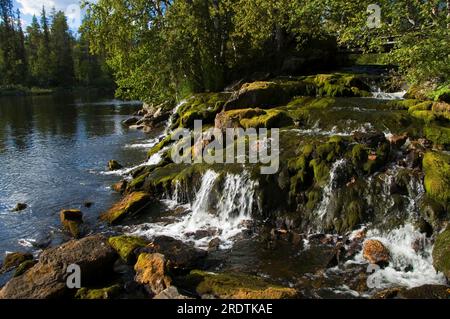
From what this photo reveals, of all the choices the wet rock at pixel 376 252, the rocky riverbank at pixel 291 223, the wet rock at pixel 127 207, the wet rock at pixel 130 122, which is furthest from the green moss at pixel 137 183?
the wet rock at pixel 130 122

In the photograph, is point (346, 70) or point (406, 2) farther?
point (346, 70)

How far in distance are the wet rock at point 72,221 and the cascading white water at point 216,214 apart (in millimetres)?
2216

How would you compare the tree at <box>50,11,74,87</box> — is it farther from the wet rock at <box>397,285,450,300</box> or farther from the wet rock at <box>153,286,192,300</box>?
the wet rock at <box>397,285,450,300</box>

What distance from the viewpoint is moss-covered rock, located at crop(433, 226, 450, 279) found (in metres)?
11.6

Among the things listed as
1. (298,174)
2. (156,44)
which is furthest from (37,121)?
(298,174)

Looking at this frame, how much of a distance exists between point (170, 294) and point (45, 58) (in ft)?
355

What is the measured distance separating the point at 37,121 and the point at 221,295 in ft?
145

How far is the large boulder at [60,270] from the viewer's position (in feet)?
35.8

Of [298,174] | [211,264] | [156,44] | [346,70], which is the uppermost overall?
[156,44]

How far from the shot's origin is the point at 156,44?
3397 cm

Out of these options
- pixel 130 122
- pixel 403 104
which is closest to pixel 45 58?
pixel 130 122

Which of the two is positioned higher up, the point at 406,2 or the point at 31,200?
the point at 406,2

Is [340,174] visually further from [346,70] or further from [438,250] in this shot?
[346,70]

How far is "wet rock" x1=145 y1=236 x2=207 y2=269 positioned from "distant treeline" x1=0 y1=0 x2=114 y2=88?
90.5 meters
